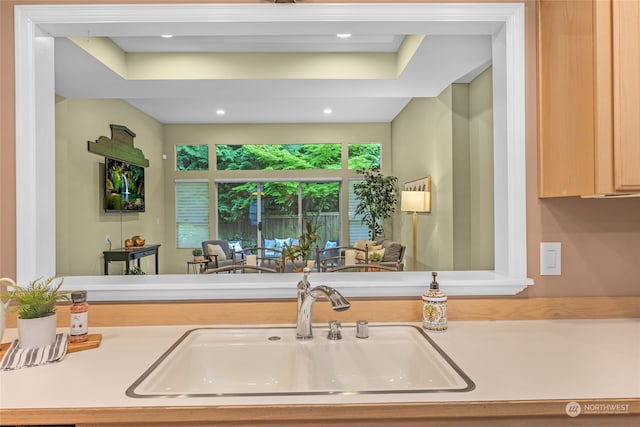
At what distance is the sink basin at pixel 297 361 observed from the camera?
1261 millimetres

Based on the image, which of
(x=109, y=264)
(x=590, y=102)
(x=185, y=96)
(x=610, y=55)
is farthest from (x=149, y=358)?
(x=109, y=264)

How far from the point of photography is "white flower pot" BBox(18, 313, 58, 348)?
124 centimetres

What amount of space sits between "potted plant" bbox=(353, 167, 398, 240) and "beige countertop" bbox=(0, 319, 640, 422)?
540 centimetres

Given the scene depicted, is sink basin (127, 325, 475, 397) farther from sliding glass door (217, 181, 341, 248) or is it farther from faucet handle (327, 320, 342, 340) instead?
sliding glass door (217, 181, 341, 248)

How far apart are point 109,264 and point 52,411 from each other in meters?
5.04

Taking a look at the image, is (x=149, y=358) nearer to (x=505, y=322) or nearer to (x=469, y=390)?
(x=469, y=390)

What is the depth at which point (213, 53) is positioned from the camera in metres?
4.50

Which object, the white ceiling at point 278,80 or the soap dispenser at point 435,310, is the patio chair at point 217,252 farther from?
the soap dispenser at point 435,310

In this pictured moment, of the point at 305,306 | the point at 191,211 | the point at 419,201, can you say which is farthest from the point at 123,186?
the point at 305,306

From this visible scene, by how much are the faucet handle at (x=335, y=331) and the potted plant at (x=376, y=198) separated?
18.0ft

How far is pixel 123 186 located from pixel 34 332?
4.93 metres

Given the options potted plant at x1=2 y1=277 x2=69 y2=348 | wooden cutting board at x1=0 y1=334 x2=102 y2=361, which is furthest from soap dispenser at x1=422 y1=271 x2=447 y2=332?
potted plant at x1=2 y1=277 x2=69 y2=348

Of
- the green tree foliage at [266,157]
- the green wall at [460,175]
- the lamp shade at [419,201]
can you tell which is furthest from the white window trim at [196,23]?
the green tree foliage at [266,157]

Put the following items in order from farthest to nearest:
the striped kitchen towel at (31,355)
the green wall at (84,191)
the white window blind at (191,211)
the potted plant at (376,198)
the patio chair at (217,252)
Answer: the white window blind at (191,211) → the potted plant at (376,198) → the patio chair at (217,252) → the green wall at (84,191) → the striped kitchen towel at (31,355)
